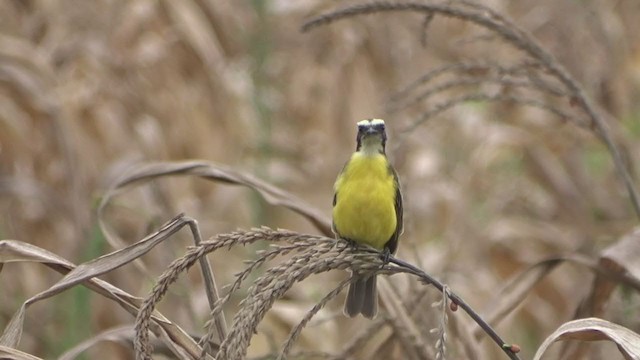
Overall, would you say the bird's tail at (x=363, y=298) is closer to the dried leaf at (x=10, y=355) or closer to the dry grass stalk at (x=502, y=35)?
the dry grass stalk at (x=502, y=35)

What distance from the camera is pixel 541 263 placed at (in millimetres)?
2535

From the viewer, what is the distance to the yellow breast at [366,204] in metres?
2.54

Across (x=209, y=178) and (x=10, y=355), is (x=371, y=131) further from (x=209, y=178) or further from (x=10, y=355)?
(x=10, y=355)

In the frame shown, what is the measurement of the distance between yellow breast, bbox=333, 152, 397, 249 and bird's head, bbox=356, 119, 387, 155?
0.06 metres

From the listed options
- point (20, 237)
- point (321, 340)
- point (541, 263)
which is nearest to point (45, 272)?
point (20, 237)

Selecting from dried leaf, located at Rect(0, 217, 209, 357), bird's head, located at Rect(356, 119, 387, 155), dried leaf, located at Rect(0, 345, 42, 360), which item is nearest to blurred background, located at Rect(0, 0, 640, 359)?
bird's head, located at Rect(356, 119, 387, 155)

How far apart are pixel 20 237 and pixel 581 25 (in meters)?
2.71

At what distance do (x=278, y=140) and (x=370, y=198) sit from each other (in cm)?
281

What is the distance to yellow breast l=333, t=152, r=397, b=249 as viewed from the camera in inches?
100

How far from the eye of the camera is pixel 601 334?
178 centimetres

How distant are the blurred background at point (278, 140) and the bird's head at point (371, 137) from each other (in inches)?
32.3

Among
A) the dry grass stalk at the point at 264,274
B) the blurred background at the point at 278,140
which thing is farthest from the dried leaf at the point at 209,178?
the blurred background at the point at 278,140

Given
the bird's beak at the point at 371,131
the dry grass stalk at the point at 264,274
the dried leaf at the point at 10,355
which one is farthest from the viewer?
the bird's beak at the point at 371,131

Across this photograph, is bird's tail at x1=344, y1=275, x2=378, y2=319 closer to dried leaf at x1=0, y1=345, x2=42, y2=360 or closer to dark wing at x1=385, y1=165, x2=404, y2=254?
dark wing at x1=385, y1=165, x2=404, y2=254
